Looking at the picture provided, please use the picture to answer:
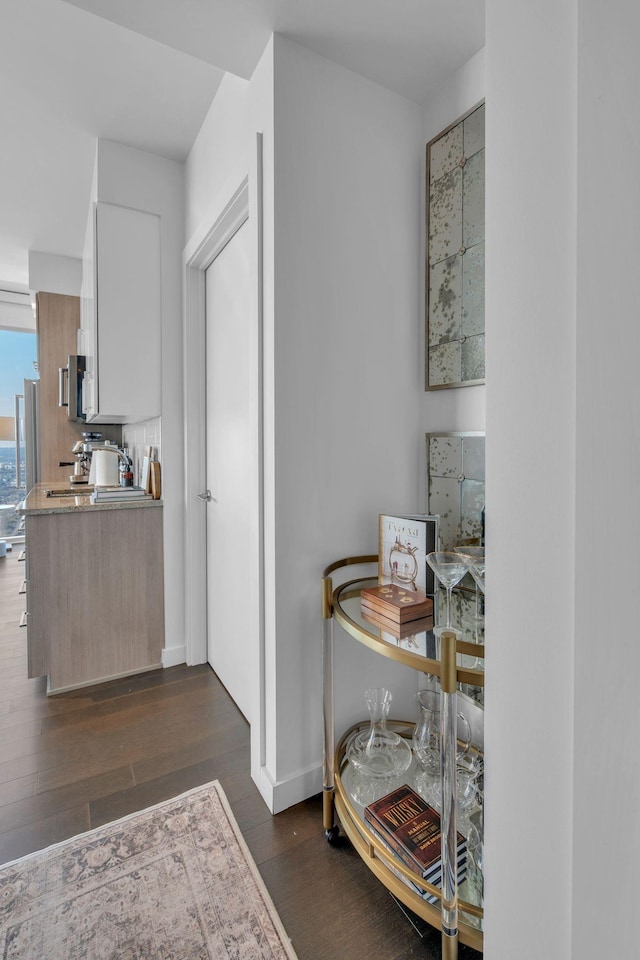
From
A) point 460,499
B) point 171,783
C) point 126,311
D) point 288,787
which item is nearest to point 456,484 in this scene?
point 460,499

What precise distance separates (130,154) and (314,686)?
2.65 metres

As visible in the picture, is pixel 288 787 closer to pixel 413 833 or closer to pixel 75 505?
pixel 413 833

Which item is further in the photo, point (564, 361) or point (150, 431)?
point (150, 431)

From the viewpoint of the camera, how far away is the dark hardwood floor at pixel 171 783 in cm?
112

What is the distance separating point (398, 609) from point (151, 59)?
225 cm

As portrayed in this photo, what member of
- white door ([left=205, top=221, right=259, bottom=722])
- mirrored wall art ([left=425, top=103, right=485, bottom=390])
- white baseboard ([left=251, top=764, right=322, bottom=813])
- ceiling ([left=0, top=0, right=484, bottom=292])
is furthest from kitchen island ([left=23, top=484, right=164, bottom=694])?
ceiling ([left=0, top=0, right=484, bottom=292])

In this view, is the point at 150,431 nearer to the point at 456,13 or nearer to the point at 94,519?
the point at 94,519

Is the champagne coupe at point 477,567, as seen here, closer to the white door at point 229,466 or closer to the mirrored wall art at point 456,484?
the mirrored wall art at point 456,484

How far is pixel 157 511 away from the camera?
2443mm

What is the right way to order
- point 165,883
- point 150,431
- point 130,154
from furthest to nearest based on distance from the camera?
1. point 150,431
2. point 130,154
3. point 165,883

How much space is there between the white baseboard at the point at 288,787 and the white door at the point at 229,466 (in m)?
0.46

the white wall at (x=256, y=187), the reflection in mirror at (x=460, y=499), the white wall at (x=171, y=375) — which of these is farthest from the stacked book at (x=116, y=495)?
the reflection in mirror at (x=460, y=499)

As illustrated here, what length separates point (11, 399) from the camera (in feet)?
16.8

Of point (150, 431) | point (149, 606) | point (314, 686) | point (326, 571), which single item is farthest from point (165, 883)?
point (150, 431)
